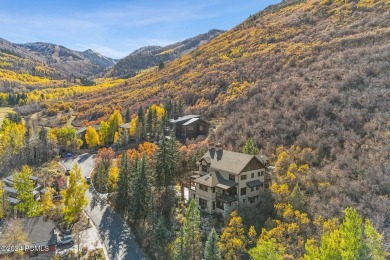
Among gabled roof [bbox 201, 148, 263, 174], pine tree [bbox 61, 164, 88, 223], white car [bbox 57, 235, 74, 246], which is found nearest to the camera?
white car [bbox 57, 235, 74, 246]

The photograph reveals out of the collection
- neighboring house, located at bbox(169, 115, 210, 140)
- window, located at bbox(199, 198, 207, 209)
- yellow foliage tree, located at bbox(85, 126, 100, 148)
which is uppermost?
neighboring house, located at bbox(169, 115, 210, 140)

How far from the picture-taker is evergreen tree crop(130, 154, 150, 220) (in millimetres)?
46875

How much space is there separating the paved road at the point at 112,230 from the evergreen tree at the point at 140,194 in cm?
322

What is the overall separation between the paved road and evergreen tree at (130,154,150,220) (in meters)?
3.22

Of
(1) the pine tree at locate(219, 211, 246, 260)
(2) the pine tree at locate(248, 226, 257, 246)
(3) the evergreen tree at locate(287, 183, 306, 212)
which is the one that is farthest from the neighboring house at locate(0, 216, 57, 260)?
(3) the evergreen tree at locate(287, 183, 306, 212)

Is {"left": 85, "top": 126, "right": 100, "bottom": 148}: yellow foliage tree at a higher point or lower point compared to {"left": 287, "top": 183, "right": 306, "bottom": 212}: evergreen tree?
lower

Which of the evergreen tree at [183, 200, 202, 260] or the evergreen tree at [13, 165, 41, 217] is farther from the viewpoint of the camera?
the evergreen tree at [13, 165, 41, 217]

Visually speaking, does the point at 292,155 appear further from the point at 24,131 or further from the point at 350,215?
the point at 24,131

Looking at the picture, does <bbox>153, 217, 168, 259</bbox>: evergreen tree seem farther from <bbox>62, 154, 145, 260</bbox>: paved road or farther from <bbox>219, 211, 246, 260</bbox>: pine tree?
<bbox>219, 211, 246, 260</bbox>: pine tree

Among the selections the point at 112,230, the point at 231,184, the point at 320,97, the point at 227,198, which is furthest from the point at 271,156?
the point at 112,230

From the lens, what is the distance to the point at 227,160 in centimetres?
4709

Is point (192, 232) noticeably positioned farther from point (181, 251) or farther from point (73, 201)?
point (73, 201)

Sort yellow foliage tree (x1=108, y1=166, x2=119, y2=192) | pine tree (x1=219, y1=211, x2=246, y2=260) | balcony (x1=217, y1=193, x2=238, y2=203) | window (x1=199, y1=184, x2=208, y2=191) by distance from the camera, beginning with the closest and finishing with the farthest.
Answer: pine tree (x1=219, y1=211, x2=246, y2=260)
balcony (x1=217, y1=193, x2=238, y2=203)
window (x1=199, y1=184, x2=208, y2=191)
yellow foliage tree (x1=108, y1=166, x2=119, y2=192)

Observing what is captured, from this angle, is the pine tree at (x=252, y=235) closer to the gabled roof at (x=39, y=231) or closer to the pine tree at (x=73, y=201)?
the gabled roof at (x=39, y=231)
